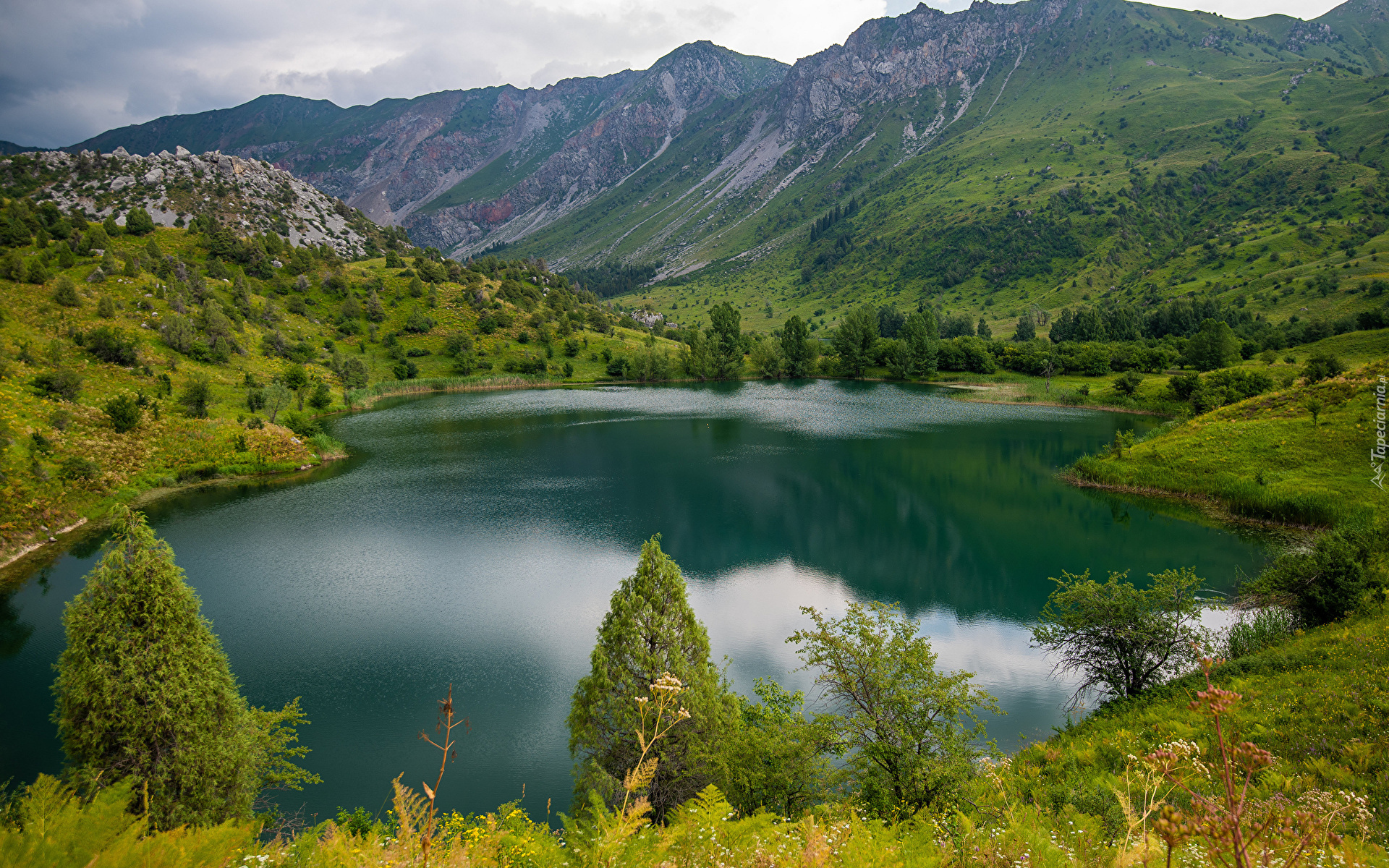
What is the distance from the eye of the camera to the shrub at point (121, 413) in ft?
129

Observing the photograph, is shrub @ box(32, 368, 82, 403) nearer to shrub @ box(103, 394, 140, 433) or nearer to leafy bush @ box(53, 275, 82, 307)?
shrub @ box(103, 394, 140, 433)

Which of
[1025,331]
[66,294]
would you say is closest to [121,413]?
[66,294]

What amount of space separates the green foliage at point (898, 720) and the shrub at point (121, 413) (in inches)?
1898

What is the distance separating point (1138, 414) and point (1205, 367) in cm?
2188

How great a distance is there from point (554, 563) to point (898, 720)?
66.8 ft

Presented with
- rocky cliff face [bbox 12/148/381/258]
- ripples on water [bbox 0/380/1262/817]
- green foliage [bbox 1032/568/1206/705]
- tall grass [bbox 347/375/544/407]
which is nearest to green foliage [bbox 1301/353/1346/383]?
ripples on water [bbox 0/380/1262/817]

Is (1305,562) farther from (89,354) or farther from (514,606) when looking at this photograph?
(89,354)

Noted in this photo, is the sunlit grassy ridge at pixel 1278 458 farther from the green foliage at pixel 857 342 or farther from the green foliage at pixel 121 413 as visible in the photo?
the green foliage at pixel 121 413

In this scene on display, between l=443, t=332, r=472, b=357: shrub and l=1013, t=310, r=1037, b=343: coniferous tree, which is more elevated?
l=443, t=332, r=472, b=357: shrub

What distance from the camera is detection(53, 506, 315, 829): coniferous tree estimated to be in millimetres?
9844

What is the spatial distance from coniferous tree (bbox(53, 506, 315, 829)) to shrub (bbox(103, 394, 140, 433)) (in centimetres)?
3974

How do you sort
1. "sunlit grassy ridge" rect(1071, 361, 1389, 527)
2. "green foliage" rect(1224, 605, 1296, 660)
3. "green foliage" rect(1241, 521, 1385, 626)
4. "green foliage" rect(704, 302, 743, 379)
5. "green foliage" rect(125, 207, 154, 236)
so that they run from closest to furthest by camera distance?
"green foliage" rect(1224, 605, 1296, 660) → "green foliage" rect(1241, 521, 1385, 626) → "sunlit grassy ridge" rect(1071, 361, 1389, 527) → "green foliage" rect(125, 207, 154, 236) → "green foliage" rect(704, 302, 743, 379)

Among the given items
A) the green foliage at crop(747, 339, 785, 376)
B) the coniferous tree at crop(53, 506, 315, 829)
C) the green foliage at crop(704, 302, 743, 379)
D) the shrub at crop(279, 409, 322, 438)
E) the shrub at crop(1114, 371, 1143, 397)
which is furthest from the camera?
the green foliage at crop(704, 302, 743, 379)

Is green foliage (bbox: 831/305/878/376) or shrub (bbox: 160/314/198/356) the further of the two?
green foliage (bbox: 831/305/878/376)
